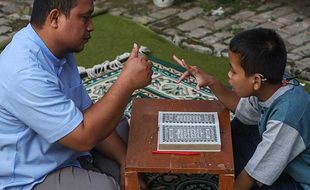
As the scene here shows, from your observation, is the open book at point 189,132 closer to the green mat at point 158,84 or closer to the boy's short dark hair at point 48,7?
the boy's short dark hair at point 48,7

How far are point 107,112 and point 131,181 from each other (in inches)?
12.3

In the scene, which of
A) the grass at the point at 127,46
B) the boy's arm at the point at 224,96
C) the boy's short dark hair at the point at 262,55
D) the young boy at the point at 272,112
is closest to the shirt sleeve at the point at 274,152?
the young boy at the point at 272,112

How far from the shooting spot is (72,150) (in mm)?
2732

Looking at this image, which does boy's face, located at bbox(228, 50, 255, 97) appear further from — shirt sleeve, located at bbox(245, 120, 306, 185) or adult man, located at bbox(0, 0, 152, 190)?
adult man, located at bbox(0, 0, 152, 190)

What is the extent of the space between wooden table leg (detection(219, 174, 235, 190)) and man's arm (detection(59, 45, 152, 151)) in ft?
1.65

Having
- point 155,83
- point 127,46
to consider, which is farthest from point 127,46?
point 155,83

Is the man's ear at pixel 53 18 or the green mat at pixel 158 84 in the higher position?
the man's ear at pixel 53 18

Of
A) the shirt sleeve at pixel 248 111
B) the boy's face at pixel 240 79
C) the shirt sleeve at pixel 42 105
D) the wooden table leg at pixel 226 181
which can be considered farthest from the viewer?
the shirt sleeve at pixel 248 111

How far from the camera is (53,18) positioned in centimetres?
255

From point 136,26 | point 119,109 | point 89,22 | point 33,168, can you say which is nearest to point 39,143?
point 33,168

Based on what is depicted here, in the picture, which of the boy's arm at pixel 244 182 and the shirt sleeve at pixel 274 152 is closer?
the shirt sleeve at pixel 274 152

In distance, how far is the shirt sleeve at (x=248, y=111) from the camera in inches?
Answer: 119

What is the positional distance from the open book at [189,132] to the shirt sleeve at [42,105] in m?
0.42

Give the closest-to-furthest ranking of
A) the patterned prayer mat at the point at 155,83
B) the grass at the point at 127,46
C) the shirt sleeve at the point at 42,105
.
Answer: the shirt sleeve at the point at 42,105
the patterned prayer mat at the point at 155,83
the grass at the point at 127,46
